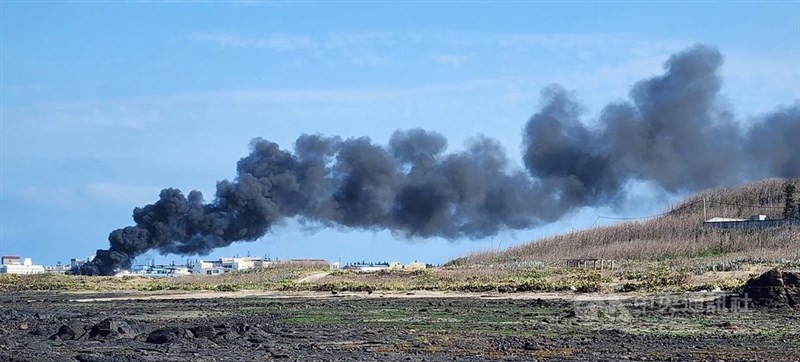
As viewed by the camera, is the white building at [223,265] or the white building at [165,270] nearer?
the white building at [165,270]

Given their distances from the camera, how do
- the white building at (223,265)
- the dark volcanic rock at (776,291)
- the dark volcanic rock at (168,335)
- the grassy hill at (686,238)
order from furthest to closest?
the white building at (223,265)
the grassy hill at (686,238)
the dark volcanic rock at (776,291)
the dark volcanic rock at (168,335)

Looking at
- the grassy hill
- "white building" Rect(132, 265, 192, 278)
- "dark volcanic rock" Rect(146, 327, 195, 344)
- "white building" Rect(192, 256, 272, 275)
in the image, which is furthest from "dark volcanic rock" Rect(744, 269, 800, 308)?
"white building" Rect(192, 256, 272, 275)

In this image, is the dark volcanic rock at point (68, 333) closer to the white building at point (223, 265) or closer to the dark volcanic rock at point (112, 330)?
the dark volcanic rock at point (112, 330)

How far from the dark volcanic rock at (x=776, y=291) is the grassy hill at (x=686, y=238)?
22.6 m

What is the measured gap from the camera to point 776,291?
36.9 meters

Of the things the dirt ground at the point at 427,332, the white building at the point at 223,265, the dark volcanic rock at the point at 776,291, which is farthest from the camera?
the white building at the point at 223,265

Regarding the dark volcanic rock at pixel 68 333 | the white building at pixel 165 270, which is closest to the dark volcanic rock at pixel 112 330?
the dark volcanic rock at pixel 68 333

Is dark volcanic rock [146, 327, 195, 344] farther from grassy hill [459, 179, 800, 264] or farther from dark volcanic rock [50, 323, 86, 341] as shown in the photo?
grassy hill [459, 179, 800, 264]

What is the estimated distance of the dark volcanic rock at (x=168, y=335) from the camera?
27969 mm

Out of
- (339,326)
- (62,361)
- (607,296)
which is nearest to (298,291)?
(607,296)

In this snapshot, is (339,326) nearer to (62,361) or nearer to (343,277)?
(62,361)

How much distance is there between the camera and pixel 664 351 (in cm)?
2442

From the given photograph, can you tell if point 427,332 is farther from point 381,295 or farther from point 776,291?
point 381,295

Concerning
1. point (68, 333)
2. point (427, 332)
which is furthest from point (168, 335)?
point (427, 332)
